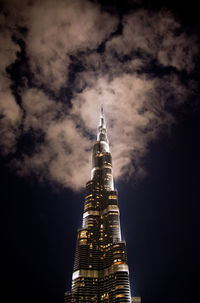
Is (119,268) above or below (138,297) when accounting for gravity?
above

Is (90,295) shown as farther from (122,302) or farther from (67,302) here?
(122,302)

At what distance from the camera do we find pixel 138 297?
187500mm

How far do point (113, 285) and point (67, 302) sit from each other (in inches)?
1672

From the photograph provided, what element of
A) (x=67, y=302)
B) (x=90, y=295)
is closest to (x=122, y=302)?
(x=90, y=295)

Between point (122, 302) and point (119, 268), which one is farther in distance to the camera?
point (119, 268)

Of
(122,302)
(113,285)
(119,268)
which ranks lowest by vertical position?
(122,302)

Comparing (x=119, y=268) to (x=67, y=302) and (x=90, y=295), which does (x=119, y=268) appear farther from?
(x=67, y=302)

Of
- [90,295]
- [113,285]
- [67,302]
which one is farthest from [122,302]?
[67,302]

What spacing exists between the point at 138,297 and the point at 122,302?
2156 centimetres

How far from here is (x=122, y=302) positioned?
173m

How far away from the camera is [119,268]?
642 feet

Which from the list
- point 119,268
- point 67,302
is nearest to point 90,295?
point 67,302

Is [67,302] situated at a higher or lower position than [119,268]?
lower

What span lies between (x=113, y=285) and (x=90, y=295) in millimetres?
25170
